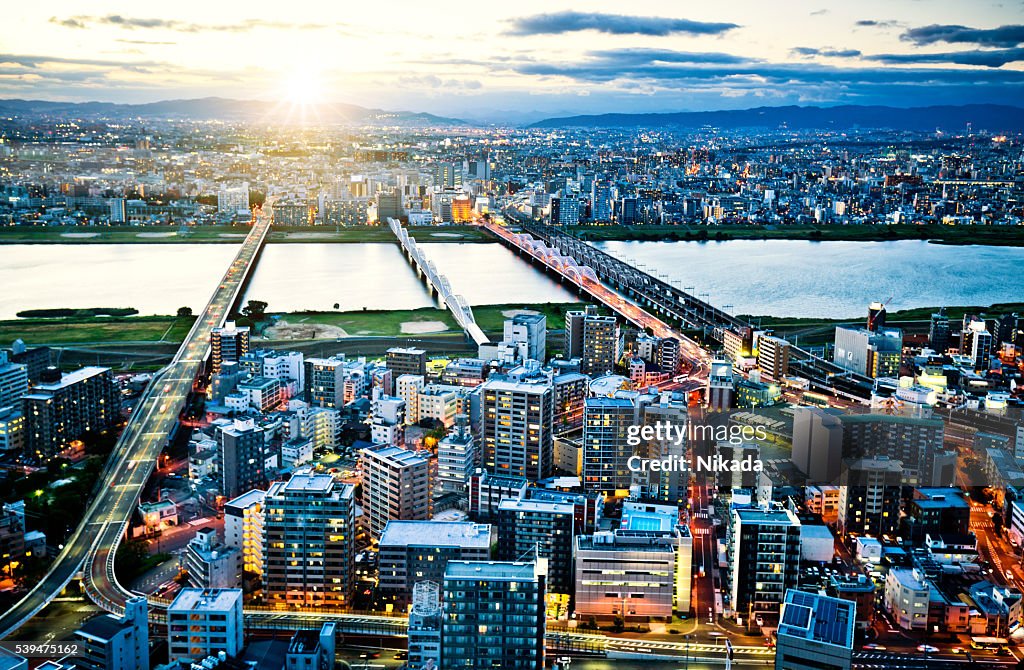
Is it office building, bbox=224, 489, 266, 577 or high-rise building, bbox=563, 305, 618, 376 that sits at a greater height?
high-rise building, bbox=563, 305, 618, 376

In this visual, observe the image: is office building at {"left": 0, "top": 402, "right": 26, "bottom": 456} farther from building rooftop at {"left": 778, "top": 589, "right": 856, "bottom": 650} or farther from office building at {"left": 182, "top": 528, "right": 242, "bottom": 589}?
building rooftop at {"left": 778, "top": 589, "right": 856, "bottom": 650}

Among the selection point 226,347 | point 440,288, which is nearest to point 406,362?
point 226,347

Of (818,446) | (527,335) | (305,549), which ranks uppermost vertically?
(527,335)

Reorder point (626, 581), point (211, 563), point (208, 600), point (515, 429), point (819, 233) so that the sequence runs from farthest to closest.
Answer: point (819, 233), point (515, 429), point (211, 563), point (626, 581), point (208, 600)

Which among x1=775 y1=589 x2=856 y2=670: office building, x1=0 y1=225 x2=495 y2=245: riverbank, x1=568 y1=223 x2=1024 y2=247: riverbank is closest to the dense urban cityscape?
x1=775 y1=589 x2=856 y2=670: office building

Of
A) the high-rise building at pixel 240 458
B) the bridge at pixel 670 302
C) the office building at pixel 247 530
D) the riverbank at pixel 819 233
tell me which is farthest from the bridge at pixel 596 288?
the office building at pixel 247 530

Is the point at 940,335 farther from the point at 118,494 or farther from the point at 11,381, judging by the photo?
the point at 11,381

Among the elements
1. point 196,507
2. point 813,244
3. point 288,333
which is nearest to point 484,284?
point 288,333
